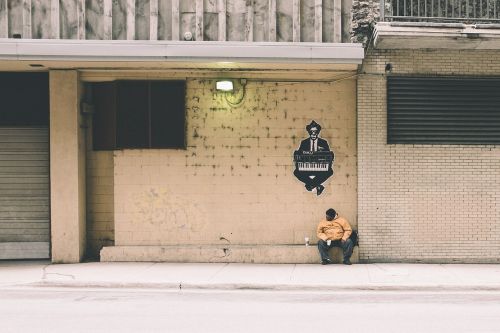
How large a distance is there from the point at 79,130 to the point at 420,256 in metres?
8.02

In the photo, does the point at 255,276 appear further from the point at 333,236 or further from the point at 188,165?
the point at 188,165

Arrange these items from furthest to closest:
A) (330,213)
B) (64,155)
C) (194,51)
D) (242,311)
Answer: (64,155)
(330,213)
(194,51)
(242,311)

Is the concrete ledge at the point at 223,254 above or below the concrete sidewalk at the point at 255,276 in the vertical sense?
above

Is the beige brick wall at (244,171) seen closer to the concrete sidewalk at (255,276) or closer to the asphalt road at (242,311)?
the concrete sidewalk at (255,276)

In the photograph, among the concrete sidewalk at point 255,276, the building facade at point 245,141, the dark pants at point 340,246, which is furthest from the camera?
the dark pants at point 340,246

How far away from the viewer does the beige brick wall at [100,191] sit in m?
14.4

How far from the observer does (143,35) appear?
13094mm

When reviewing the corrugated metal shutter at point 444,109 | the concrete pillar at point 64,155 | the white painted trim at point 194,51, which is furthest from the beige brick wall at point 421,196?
the concrete pillar at point 64,155

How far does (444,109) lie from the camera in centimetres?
1391

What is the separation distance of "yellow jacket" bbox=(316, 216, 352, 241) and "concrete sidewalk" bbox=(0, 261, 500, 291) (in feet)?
2.17

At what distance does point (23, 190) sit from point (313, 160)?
6.63 metres

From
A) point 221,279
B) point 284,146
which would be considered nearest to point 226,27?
point 284,146

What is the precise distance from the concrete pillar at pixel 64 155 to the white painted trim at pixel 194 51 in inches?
52.4

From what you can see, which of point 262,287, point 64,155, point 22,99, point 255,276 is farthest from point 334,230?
point 22,99
